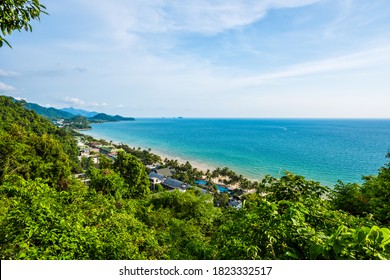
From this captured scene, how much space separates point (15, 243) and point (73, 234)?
0.73 metres

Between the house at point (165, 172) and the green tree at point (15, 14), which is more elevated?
the green tree at point (15, 14)

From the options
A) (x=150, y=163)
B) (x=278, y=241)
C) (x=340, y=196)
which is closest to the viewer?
(x=278, y=241)

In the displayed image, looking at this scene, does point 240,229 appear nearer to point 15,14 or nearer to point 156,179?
point 15,14

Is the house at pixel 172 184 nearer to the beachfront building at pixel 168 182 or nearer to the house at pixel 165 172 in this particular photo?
the beachfront building at pixel 168 182

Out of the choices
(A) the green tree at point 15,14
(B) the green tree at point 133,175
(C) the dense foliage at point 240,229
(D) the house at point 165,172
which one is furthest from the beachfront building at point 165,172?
(A) the green tree at point 15,14

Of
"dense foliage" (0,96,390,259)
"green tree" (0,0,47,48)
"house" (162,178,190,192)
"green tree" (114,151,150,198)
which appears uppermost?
"green tree" (0,0,47,48)

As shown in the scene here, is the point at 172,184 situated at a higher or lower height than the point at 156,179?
lower

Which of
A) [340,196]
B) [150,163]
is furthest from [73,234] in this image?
[150,163]

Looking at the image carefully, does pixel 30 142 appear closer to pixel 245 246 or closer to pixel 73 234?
pixel 73 234

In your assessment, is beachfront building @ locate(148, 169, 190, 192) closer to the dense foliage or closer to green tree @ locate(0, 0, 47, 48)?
the dense foliage

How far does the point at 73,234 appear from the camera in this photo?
3395 mm

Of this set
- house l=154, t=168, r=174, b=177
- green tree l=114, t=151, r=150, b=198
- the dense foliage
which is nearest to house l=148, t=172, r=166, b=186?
house l=154, t=168, r=174, b=177

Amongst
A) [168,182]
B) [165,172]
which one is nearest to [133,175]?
[168,182]

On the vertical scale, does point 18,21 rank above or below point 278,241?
above
